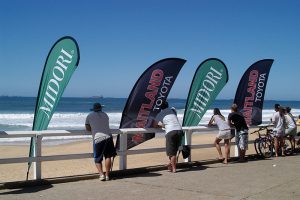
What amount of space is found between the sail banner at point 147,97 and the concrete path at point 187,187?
1.15m

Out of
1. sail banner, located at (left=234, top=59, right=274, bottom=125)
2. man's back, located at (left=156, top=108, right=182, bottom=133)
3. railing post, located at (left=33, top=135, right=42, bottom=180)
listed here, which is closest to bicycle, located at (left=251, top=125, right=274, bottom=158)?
sail banner, located at (left=234, top=59, right=274, bottom=125)

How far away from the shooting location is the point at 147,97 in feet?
30.3

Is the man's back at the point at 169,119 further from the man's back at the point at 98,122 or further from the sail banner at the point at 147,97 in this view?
the man's back at the point at 98,122

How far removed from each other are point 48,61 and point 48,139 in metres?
15.8

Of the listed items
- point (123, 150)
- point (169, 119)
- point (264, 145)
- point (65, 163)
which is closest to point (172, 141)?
point (169, 119)

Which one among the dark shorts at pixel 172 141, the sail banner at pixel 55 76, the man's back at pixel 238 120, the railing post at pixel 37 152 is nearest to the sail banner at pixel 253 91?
the man's back at pixel 238 120

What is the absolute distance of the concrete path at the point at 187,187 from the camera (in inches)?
254

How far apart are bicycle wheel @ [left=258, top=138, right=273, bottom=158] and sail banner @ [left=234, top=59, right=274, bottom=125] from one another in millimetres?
686

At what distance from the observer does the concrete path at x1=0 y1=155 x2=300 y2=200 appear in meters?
6.44

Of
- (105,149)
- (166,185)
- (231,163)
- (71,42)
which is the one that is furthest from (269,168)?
(71,42)

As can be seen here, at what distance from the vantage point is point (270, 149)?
11.8m

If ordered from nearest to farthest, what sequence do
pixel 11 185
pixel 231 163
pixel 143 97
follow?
pixel 11 185 < pixel 143 97 < pixel 231 163

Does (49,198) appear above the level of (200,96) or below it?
below

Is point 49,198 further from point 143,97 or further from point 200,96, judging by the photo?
point 200,96
